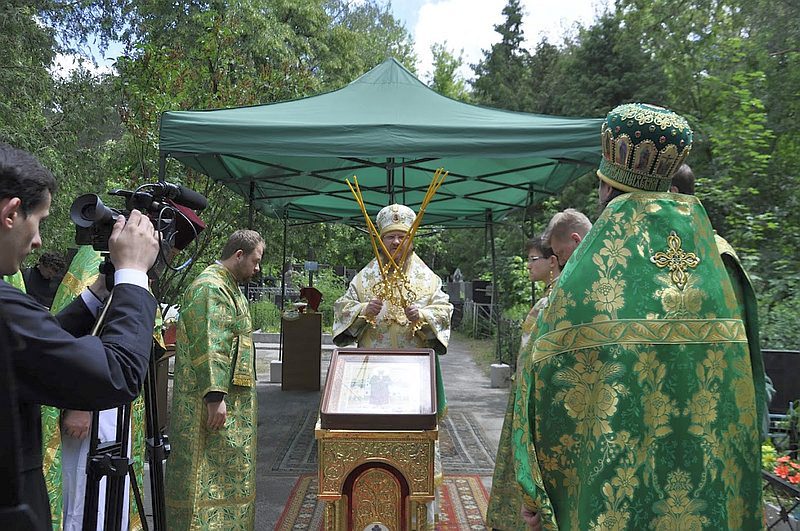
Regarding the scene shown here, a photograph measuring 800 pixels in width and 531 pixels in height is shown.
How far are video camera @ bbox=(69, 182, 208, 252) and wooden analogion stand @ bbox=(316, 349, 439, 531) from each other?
44.4 inches

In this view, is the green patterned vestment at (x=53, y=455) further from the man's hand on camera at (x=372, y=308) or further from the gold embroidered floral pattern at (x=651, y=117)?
the gold embroidered floral pattern at (x=651, y=117)

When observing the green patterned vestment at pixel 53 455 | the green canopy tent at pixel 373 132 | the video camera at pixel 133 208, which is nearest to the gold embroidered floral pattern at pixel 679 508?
the video camera at pixel 133 208

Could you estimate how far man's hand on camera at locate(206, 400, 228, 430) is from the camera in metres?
3.48

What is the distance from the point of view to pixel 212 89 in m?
10.3

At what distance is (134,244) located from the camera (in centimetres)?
167

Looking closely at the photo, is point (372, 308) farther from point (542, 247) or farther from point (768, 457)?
point (768, 457)

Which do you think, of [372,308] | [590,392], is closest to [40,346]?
[590,392]

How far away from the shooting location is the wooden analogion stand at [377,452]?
116 inches

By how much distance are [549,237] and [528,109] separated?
79.0ft

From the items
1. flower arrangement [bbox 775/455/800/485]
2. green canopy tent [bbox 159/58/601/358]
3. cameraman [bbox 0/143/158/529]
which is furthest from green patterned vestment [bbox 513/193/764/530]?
green canopy tent [bbox 159/58/601/358]

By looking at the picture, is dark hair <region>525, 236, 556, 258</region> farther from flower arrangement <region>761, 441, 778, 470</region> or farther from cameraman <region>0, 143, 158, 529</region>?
cameraman <region>0, 143, 158, 529</region>

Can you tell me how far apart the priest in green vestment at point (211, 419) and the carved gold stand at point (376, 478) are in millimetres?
761

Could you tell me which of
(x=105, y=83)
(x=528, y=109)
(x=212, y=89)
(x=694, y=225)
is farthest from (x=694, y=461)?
(x=528, y=109)

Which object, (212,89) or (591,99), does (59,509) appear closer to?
(212,89)
